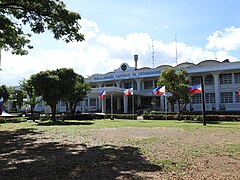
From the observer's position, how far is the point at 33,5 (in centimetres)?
1338

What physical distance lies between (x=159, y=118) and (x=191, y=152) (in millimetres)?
21297

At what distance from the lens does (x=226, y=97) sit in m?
39.7

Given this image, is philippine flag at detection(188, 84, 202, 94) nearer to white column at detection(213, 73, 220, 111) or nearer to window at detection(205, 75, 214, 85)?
white column at detection(213, 73, 220, 111)

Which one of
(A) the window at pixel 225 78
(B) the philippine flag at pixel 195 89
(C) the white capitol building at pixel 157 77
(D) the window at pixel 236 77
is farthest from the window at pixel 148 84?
(B) the philippine flag at pixel 195 89

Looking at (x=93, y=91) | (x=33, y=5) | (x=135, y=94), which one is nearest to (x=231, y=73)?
(x=135, y=94)

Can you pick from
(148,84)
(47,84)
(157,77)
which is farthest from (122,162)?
(148,84)

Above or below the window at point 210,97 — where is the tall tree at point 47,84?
above

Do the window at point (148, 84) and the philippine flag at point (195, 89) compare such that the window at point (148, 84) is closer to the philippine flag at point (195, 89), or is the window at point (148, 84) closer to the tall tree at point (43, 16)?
the philippine flag at point (195, 89)

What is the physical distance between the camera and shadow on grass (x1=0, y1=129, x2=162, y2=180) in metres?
6.20

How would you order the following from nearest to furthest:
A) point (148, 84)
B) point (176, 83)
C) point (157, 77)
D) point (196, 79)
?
point (176, 83) → point (196, 79) → point (157, 77) → point (148, 84)

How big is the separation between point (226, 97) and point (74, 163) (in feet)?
121

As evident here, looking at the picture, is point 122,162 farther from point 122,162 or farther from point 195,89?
point 195,89

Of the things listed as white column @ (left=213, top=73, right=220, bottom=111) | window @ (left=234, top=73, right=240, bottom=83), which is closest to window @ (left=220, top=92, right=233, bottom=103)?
white column @ (left=213, top=73, right=220, bottom=111)

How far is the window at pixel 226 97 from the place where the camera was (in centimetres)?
3919
